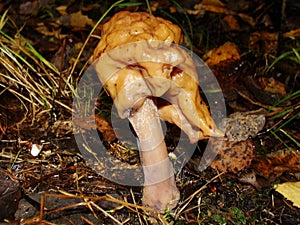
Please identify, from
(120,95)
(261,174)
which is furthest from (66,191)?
(261,174)

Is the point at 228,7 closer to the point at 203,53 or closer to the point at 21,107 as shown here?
the point at 203,53

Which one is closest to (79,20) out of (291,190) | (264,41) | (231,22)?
(231,22)

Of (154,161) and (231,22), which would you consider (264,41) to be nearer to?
(231,22)

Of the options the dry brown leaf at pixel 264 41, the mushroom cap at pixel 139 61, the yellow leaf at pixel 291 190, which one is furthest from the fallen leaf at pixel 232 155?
the dry brown leaf at pixel 264 41

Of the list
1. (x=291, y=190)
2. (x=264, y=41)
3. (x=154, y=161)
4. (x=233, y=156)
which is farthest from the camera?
(x=264, y=41)

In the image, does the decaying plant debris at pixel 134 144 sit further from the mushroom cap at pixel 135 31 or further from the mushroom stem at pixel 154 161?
the mushroom cap at pixel 135 31

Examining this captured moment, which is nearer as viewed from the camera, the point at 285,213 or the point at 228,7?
the point at 285,213
